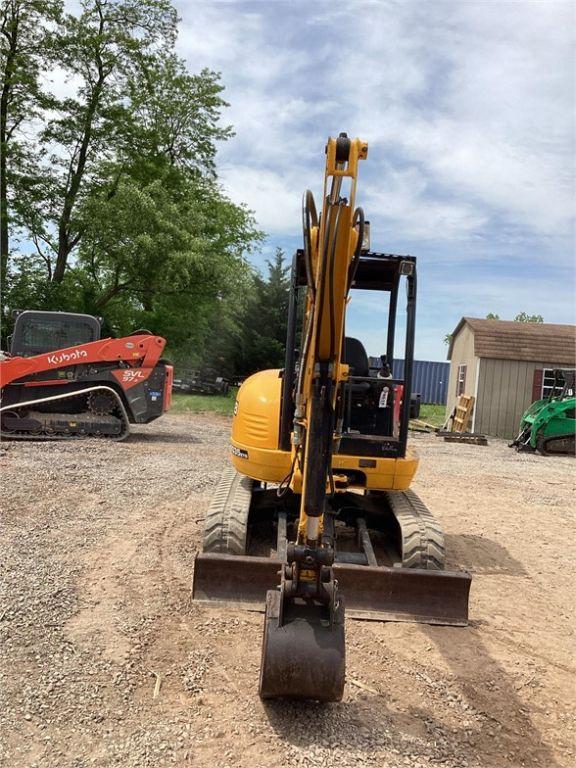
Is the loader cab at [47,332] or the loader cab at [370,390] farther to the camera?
the loader cab at [47,332]

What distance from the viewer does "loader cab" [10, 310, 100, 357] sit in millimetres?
11867

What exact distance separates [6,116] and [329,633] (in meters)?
21.6

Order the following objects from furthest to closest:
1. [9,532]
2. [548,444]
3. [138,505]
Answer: [548,444], [138,505], [9,532]

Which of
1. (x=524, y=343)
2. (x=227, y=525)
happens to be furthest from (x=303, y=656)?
(x=524, y=343)

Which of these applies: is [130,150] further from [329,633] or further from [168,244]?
[329,633]

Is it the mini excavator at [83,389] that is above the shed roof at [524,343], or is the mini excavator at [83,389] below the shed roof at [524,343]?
below

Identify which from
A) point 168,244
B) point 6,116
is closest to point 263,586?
point 168,244

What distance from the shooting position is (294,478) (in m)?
4.12

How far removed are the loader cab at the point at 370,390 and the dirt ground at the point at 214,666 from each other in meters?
1.31

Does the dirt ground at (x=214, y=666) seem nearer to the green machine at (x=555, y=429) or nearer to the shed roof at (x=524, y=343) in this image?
the green machine at (x=555, y=429)

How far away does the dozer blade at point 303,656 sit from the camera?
9.80 ft

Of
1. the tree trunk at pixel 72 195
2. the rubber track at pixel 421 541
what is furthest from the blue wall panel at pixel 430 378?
the rubber track at pixel 421 541

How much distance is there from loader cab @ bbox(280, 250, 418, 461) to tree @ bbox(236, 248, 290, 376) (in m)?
21.0

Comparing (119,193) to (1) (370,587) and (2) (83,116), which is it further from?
(1) (370,587)
